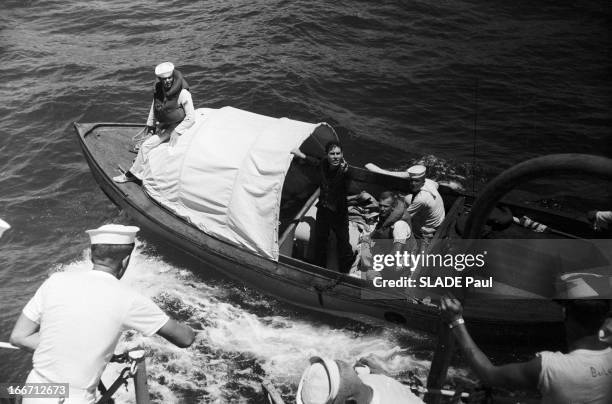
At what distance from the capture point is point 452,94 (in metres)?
14.4

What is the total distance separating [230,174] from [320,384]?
5.69m

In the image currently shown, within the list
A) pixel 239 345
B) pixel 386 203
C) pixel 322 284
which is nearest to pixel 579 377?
pixel 386 203

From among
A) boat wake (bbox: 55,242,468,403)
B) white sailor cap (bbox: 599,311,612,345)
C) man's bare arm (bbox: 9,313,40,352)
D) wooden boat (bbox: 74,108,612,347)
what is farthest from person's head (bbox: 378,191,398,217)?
man's bare arm (bbox: 9,313,40,352)

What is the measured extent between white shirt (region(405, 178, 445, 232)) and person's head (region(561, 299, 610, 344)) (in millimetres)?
4412

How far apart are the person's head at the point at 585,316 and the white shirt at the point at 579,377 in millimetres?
122

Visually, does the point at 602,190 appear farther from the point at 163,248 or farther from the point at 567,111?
the point at 163,248

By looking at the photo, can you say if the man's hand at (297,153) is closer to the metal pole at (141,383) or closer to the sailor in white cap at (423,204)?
the sailor in white cap at (423,204)

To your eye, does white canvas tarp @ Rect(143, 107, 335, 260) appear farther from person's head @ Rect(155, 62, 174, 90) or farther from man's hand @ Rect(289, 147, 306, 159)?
person's head @ Rect(155, 62, 174, 90)

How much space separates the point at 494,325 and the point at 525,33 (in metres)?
12.5

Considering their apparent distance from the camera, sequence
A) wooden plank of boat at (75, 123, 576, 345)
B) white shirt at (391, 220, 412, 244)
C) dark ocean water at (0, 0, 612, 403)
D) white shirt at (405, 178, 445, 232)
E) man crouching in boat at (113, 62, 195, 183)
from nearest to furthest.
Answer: wooden plank of boat at (75, 123, 576, 345) → white shirt at (391, 220, 412, 244) → white shirt at (405, 178, 445, 232) → dark ocean water at (0, 0, 612, 403) → man crouching in boat at (113, 62, 195, 183)

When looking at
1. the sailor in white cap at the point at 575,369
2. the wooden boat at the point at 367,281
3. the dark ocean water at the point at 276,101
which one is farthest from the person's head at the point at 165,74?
the sailor in white cap at the point at 575,369

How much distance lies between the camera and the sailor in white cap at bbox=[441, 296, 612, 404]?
3.31 m

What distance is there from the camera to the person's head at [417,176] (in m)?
7.57

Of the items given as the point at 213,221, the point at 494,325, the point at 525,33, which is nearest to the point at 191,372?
the point at 213,221
